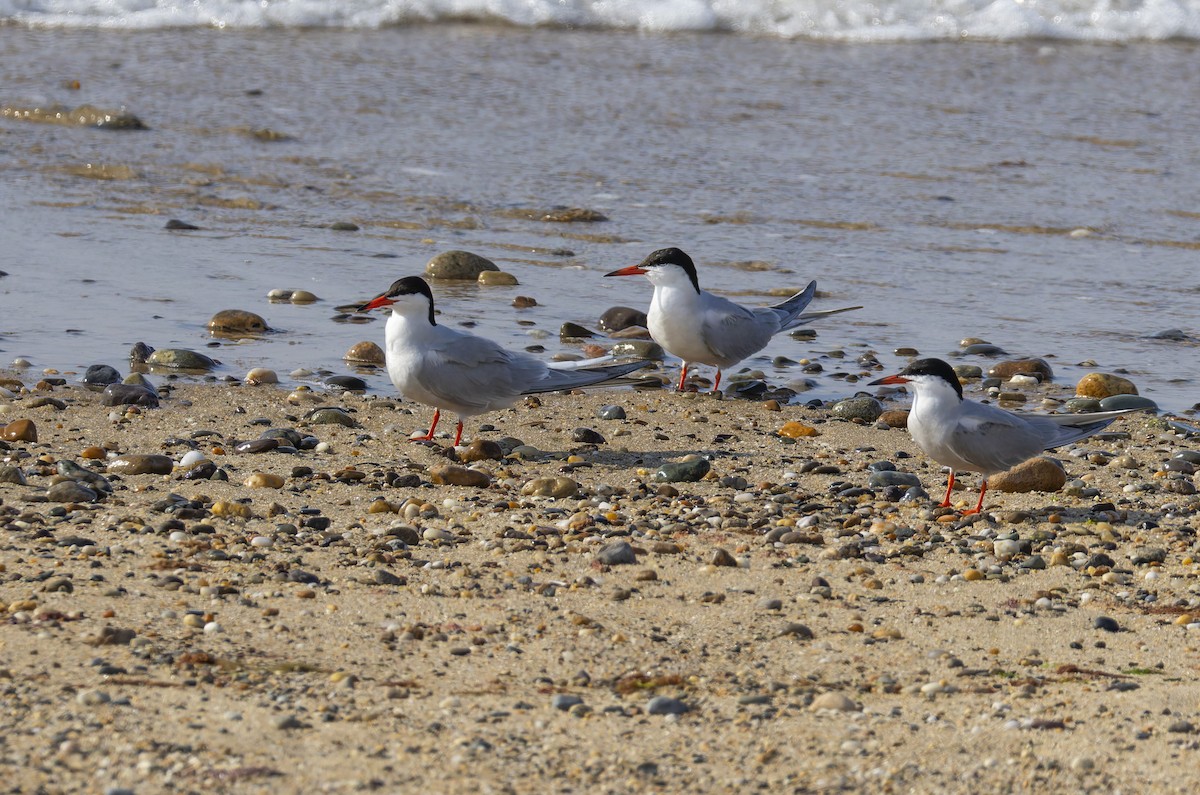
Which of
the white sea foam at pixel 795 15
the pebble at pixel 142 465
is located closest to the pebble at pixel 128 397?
the pebble at pixel 142 465

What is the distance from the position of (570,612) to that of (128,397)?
2.70 metres

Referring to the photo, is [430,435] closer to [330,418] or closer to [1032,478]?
[330,418]

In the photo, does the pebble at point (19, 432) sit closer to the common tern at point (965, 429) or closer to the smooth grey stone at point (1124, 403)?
the common tern at point (965, 429)

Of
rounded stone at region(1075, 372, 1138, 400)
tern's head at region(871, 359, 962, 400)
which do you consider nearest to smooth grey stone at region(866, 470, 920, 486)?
tern's head at region(871, 359, 962, 400)

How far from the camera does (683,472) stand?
554cm

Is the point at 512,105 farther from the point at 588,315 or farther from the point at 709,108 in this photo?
the point at 588,315

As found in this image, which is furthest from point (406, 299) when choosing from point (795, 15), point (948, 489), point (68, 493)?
point (795, 15)

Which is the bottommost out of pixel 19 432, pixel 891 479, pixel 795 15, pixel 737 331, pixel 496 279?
pixel 19 432

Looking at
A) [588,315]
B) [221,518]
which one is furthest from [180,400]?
[588,315]

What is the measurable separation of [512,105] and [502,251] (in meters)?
4.12

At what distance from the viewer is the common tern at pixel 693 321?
6832 mm

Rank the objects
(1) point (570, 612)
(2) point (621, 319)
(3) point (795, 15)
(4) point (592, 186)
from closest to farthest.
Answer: (1) point (570, 612) → (2) point (621, 319) → (4) point (592, 186) → (3) point (795, 15)

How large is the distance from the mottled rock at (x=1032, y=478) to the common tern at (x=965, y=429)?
0.08 m

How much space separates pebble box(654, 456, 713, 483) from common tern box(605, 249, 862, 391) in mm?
1352
